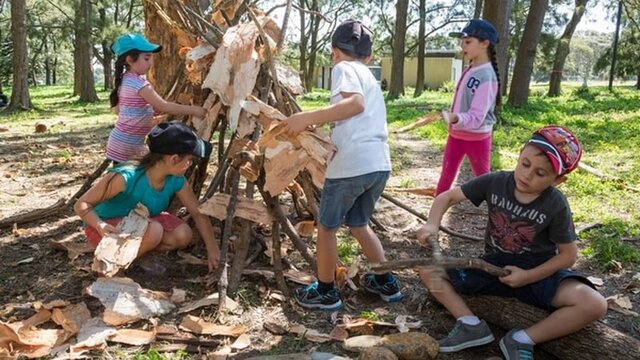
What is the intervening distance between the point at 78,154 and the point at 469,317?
5.45 metres

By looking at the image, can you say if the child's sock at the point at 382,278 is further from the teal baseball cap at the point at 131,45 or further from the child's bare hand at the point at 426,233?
the teal baseball cap at the point at 131,45

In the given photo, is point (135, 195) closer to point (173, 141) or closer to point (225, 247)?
point (173, 141)

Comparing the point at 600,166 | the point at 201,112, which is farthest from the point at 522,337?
the point at 600,166

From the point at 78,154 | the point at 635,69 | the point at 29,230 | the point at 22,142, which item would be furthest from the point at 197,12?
the point at 635,69

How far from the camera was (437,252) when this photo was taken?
220 centimetres

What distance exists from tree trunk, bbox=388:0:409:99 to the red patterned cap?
15364mm

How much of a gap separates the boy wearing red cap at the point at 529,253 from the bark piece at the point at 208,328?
0.86 meters

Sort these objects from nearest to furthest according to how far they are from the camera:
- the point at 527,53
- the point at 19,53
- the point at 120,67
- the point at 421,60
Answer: the point at 120,67 < the point at 19,53 < the point at 527,53 < the point at 421,60

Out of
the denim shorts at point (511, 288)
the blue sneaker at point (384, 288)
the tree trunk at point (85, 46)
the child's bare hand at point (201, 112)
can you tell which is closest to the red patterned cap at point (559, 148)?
the denim shorts at point (511, 288)

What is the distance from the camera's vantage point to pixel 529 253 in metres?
2.46

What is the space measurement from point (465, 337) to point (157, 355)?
1243mm

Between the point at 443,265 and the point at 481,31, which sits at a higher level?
the point at 481,31

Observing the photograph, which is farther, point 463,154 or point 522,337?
point 463,154

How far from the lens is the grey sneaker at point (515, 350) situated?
2.27 meters
